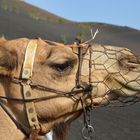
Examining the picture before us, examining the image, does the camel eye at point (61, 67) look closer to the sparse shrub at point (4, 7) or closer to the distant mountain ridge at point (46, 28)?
the distant mountain ridge at point (46, 28)

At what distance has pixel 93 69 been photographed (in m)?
4.24

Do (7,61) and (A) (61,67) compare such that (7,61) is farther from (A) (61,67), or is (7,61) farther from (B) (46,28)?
(B) (46,28)

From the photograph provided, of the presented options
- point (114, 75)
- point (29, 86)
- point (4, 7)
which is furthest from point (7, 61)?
point (4, 7)

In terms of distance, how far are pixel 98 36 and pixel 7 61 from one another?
70.7 feet

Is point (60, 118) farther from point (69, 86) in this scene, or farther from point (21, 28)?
point (21, 28)

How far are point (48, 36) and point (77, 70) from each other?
17.6 m

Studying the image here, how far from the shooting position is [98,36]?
2555cm

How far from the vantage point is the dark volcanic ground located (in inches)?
428

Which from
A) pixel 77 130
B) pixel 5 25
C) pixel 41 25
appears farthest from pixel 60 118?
pixel 41 25

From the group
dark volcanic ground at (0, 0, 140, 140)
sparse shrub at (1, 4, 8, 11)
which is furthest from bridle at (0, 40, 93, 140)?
sparse shrub at (1, 4, 8, 11)

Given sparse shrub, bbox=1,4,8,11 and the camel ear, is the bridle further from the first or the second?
sparse shrub, bbox=1,4,8,11

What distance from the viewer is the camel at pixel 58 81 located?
406cm

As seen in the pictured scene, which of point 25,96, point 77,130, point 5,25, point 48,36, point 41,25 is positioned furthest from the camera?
point 41,25

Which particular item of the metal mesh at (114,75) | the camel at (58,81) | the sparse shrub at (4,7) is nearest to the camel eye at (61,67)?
the camel at (58,81)
